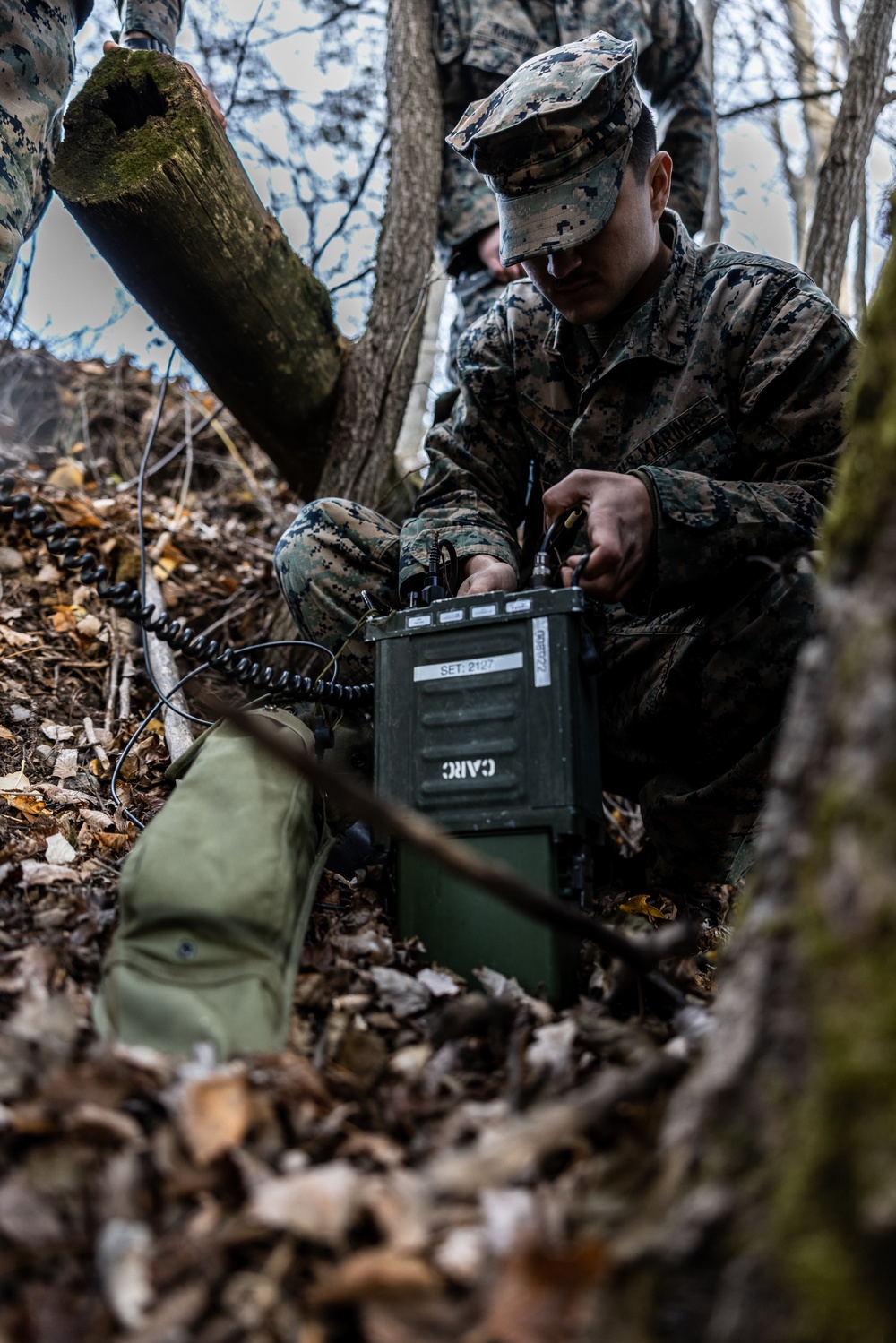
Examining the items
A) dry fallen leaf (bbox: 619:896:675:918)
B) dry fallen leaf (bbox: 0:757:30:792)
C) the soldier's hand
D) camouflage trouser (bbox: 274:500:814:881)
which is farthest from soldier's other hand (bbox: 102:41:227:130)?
dry fallen leaf (bbox: 619:896:675:918)

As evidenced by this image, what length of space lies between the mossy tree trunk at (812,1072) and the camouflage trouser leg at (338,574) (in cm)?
202

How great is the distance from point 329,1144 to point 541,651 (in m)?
1.07

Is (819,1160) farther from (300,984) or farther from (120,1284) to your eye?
(300,984)

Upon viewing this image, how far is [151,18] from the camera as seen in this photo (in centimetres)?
351

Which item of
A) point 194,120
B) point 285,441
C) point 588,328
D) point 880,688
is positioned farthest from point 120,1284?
point 285,441

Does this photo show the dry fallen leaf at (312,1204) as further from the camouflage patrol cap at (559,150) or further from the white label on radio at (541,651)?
the camouflage patrol cap at (559,150)

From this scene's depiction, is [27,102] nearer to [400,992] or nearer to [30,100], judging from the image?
[30,100]

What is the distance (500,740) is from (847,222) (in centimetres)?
421

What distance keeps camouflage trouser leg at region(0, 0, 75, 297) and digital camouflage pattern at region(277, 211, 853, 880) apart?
1270mm

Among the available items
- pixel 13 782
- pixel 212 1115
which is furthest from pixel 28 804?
pixel 212 1115

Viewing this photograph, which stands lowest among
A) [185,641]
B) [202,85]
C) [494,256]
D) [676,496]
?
[185,641]

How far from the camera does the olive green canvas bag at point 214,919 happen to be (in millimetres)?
1396

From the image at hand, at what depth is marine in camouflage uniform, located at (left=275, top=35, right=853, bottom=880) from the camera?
2.49m

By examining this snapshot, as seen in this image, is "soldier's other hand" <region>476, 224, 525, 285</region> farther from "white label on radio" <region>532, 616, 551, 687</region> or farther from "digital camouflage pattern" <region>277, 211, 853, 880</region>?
"white label on radio" <region>532, 616, 551, 687</region>
